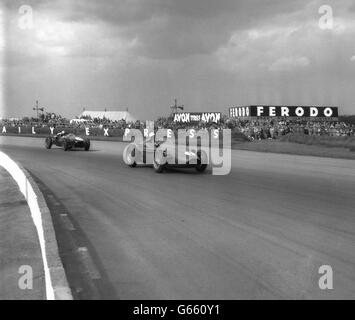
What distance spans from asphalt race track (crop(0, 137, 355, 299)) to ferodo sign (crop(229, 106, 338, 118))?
1897 inches

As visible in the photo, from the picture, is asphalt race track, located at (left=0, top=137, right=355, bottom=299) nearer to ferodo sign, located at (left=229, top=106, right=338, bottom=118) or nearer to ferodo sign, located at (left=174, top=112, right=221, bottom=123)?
ferodo sign, located at (left=229, top=106, right=338, bottom=118)

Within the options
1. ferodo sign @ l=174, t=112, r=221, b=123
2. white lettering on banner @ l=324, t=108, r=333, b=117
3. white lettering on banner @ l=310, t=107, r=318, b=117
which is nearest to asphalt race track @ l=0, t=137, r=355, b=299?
ferodo sign @ l=174, t=112, r=221, b=123

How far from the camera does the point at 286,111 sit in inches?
2422

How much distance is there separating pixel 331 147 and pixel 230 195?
14.8 metres

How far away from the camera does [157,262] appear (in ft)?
17.2

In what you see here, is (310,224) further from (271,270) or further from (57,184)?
(57,184)

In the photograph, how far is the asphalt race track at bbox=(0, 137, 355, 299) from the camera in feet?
14.8

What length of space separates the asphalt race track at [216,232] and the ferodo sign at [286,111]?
48175mm

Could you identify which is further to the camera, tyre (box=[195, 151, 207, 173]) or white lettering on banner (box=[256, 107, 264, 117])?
white lettering on banner (box=[256, 107, 264, 117])

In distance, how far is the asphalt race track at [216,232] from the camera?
4508 mm

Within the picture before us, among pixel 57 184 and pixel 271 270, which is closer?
pixel 271 270

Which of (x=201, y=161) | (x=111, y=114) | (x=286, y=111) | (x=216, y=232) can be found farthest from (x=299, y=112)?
(x=216, y=232)
